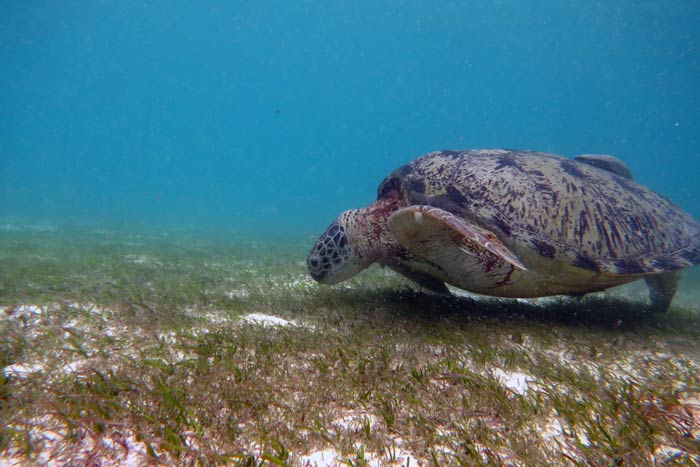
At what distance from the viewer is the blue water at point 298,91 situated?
36812 millimetres

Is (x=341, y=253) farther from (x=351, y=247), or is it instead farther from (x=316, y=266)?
(x=316, y=266)

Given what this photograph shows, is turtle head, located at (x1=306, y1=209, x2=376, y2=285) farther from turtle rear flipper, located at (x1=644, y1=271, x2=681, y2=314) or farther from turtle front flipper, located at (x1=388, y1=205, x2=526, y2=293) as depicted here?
turtle rear flipper, located at (x1=644, y1=271, x2=681, y2=314)

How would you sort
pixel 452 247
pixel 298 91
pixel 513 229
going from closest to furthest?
pixel 452 247, pixel 513 229, pixel 298 91

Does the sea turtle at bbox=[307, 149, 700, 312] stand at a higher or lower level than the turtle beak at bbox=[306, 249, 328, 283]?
higher

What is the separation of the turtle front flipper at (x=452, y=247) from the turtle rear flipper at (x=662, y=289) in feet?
8.63

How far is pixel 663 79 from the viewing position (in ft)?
149

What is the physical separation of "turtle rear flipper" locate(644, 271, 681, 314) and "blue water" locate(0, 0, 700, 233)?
1929cm

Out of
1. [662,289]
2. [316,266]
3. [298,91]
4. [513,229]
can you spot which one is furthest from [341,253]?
[298,91]

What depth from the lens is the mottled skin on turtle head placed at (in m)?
3.49

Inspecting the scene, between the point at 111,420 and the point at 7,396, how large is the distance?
0.68 metres

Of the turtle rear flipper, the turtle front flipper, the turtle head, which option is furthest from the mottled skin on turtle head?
the turtle rear flipper

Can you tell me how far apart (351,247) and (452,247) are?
1114 millimetres

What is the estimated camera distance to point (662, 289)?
13.3ft

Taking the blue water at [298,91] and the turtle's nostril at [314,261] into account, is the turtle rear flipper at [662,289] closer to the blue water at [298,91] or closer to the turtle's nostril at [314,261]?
the turtle's nostril at [314,261]
